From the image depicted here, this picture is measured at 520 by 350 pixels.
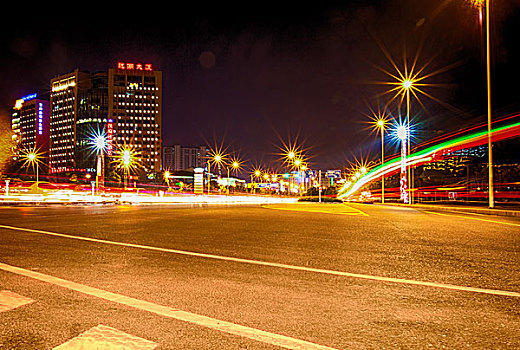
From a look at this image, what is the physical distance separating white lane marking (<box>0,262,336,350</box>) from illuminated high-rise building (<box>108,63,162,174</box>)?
579 ft

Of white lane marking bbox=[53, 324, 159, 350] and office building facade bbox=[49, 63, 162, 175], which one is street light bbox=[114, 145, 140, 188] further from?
white lane marking bbox=[53, 324, 159, 350]

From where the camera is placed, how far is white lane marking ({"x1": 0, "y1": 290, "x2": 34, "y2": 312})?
3.37m

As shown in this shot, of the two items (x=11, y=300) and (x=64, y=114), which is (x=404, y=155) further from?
(x=64, y=114)

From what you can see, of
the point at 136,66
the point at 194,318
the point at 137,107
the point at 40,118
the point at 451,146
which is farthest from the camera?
the point at 40,118

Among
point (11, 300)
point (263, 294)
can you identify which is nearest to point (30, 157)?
point (11, 300)

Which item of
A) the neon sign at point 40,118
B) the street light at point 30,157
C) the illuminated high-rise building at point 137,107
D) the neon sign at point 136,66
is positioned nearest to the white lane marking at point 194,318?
the street light at point 30,157

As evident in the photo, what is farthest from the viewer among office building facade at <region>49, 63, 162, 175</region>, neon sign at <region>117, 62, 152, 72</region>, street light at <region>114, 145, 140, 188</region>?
neon sign at <region>117, 62, 152, 72</region>

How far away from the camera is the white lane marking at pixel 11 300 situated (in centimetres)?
337

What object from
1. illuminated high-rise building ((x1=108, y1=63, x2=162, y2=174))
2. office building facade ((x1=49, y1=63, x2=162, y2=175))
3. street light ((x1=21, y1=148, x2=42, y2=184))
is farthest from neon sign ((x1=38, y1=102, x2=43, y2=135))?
street light ((x1=21, y1=148, x2=42, y2=184))

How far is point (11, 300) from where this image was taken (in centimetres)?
355

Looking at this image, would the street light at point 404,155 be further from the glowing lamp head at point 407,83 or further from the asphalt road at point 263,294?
the asphalt road at point 263,294

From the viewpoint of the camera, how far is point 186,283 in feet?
14.0

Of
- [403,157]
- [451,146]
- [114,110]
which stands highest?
[114,110]

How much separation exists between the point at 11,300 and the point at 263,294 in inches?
Answer: 101
